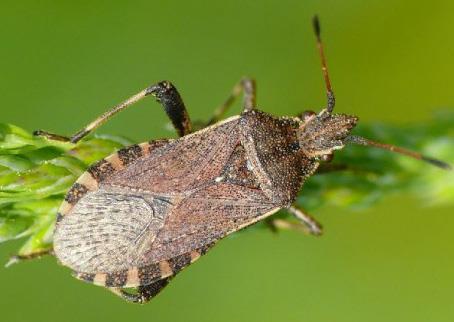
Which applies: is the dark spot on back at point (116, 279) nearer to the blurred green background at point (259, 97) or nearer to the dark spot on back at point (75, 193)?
the dark spot on back at point (75, 193)

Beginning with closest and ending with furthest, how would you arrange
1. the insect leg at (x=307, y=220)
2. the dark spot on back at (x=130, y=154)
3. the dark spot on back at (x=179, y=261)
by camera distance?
the dark spot on back at (x=130, y=154), the dark spot on back at (x=179, y=261), the insect leg at (x=307, y=220)

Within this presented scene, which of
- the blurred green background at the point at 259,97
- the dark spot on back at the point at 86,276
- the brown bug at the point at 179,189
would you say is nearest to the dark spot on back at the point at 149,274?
the brown bug at the point at 179,189

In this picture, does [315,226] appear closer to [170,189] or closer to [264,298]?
[170,189]

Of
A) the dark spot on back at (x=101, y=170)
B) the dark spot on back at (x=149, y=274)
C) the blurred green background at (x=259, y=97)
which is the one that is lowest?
the dark spot on back at (x=149, y=274)

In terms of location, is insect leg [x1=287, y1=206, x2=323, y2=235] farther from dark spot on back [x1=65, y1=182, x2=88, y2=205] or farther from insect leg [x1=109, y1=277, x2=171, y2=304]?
dark spot on back [x1=65, y1=182, x2=88, y2=205]

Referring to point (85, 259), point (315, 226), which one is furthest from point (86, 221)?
point (315, 226)

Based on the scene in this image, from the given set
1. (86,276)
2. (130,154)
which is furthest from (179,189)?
(86,276)

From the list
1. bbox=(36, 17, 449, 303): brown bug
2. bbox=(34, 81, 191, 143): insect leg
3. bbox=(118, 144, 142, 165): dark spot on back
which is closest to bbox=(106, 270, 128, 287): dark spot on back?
bbox=(36, 17, 449, 303): brown bug
